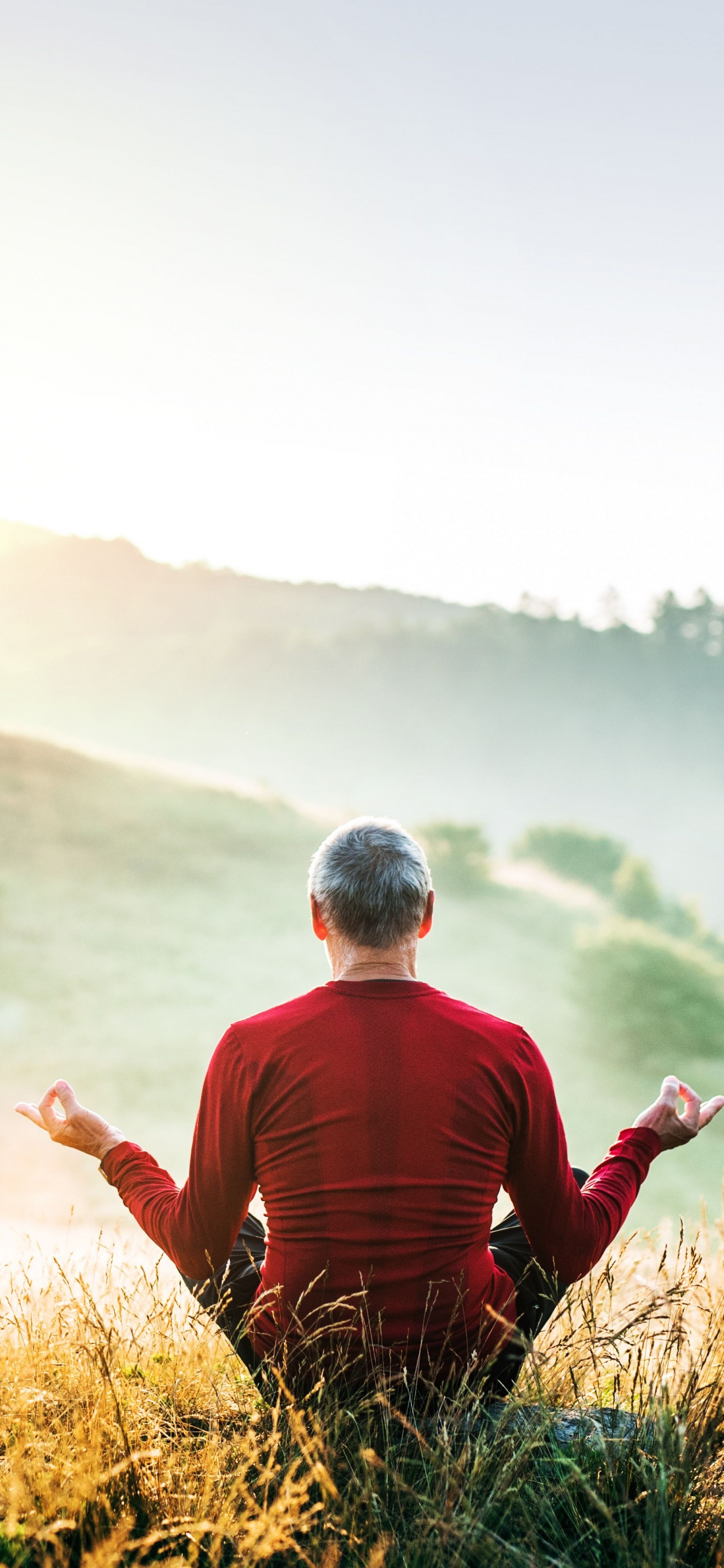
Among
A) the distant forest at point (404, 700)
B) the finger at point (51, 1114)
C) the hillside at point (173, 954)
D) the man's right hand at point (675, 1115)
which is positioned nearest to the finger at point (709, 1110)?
the man's right hand at point (675, 1115)

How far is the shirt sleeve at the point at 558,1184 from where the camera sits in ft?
6.42

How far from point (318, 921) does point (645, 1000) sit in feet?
92.6

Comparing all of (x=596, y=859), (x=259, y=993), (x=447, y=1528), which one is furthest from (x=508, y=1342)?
(x=596, y=859)

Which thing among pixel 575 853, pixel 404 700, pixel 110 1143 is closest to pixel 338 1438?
pixel 110 1143

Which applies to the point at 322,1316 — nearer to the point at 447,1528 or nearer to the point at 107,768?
the point at 447,1528

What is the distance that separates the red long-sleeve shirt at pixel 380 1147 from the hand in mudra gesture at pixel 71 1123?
0.98ft

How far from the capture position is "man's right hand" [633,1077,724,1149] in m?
2.21

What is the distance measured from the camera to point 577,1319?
2.96 metres

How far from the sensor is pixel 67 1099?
7.21 feet

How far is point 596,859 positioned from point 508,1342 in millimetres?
54950

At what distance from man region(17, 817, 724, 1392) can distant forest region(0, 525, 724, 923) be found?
296 ft

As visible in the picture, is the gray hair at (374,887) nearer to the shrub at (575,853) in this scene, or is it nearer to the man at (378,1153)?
the man at (378,1153)

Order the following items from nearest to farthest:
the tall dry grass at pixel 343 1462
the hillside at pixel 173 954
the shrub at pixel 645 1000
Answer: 1. the tall dry grass at pixel 343 1462
2. the hillside at pixel 173 954
3. the shrub at pixel 645 1000

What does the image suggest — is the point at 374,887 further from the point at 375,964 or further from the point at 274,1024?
the point at 274,1024
